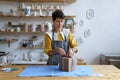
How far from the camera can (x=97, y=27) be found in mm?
4020

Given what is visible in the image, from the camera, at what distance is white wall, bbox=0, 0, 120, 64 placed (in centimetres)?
399

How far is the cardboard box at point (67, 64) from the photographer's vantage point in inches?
78.3

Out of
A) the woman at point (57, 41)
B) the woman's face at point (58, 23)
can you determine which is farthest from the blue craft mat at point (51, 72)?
the woman's face at point (58, 23)

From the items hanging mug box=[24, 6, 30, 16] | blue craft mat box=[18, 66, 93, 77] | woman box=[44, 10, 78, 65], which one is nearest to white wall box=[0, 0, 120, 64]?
hanging mug box=[24, 6, 30, 16]

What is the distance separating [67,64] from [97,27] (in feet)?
7.20

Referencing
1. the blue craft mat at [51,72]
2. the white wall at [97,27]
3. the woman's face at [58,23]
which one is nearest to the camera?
the blue craft mat at [51,72]

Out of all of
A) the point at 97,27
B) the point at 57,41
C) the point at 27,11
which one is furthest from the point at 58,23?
the point at 97,27

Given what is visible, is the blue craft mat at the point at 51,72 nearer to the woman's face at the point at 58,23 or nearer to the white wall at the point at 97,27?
the woman's face at the point at 58,23

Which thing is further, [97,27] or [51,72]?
[97,27]

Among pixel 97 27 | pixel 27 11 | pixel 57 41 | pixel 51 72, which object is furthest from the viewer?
pixel 97 27

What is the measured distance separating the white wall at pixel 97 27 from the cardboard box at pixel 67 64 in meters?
2.02

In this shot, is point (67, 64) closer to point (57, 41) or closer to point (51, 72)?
point (51, 72)

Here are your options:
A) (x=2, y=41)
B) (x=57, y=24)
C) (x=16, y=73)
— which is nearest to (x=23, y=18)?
(x=2, y=41)

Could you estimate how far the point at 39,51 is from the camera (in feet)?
13.3
